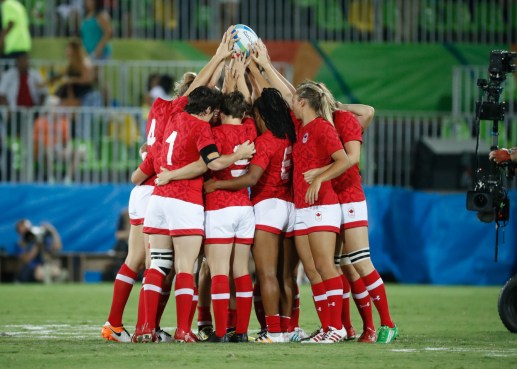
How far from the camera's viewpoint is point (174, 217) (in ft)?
31.0

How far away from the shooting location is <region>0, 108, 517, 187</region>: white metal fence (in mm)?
19844

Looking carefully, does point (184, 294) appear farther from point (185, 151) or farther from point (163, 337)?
point (185, 151)

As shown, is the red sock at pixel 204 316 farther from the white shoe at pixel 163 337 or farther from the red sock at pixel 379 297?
the red sock at pixel 379 297

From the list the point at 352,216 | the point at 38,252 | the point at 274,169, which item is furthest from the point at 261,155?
the point at 38,252

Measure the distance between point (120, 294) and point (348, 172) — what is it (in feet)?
7.45

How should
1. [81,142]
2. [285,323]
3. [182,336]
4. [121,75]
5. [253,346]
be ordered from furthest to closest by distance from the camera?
[121,75], [81,142], [285,323], [182,336], [253,346]

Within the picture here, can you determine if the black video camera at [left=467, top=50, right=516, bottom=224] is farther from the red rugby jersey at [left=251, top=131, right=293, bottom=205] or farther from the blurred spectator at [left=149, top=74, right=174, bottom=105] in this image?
the blurred spectator at [left=149, top=74, right=174, bottom=105]

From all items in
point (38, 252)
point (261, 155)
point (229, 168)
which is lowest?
point (38, 252)

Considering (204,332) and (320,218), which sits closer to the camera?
(320,218)

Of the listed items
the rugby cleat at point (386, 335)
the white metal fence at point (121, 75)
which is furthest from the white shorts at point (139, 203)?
the white metal fence at point (121, 75)

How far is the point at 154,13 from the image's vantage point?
2239cm

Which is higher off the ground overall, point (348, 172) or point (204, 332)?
point (348, 172)

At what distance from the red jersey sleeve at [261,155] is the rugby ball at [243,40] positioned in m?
0.96

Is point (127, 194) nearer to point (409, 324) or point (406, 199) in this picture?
point (406, 199)
